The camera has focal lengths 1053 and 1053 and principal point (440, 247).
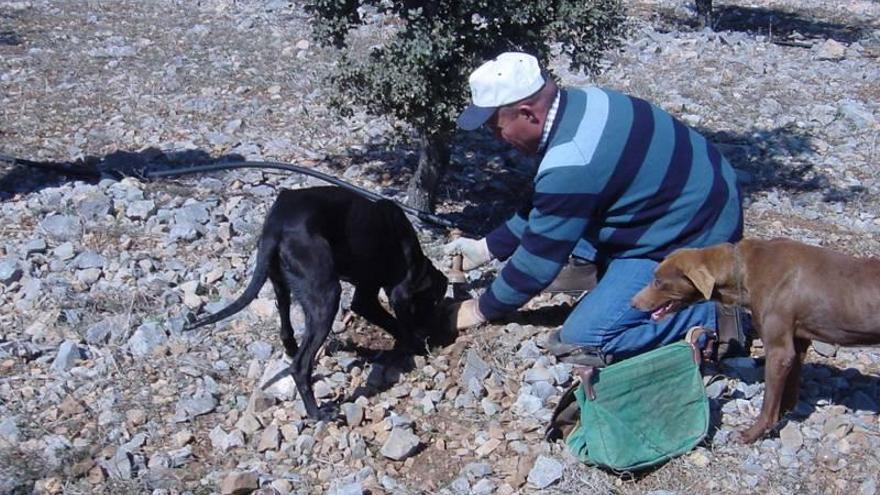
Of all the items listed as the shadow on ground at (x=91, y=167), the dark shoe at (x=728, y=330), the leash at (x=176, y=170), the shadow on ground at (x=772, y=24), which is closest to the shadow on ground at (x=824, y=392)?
the dark shoe at (x=728, y=330)

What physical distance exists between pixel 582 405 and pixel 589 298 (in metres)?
0.80

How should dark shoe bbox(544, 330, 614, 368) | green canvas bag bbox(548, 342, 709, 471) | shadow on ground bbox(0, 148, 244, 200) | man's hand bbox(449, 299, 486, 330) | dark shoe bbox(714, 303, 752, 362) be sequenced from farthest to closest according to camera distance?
shadow on ground bbox(0, 148, 244, 200) < man's hand bbox(449, 299, 486, 330) < dark shoe bbox(714, 303, 752, 362) < dark shoe bbox(544, 330, 614, 368) < green canvas bag bbox(548, 342, 709, 471)

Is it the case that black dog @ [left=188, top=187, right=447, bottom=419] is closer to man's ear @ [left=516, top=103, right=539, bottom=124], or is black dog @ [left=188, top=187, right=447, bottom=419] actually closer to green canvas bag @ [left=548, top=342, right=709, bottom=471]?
man's ear @ [left=516, top=103, right=539, bottom=124]

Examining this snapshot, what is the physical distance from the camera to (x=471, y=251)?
6.15m

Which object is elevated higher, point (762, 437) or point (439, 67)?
point (439, 67)

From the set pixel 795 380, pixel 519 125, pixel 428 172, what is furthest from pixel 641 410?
pixel 428 172

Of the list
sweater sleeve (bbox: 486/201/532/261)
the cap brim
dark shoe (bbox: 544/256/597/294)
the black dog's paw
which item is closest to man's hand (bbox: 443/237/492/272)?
sweater sleeve (bbox: 486/201/532/261)

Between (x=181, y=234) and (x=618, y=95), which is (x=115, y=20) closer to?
(x=181, y=234)

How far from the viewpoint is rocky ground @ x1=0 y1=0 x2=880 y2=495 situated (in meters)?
4.69

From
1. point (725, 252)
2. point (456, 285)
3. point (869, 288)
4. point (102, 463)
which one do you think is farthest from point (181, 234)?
point (869, 288)

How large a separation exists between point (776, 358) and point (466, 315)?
66.5 inches

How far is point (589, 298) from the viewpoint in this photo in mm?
5262

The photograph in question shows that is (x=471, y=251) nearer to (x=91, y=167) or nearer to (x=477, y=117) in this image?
(x=477, y=117)

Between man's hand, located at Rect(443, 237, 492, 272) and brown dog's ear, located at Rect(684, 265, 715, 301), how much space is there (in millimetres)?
1502
